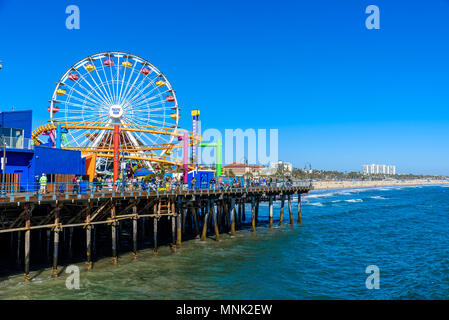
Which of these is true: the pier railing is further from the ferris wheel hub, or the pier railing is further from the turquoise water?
the ferris wheel hub

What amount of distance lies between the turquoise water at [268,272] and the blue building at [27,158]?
6.51m

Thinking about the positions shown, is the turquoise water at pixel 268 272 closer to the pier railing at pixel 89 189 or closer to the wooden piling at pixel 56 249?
the wooden piling at pixel 56 249

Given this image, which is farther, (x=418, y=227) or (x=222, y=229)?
(x=418, y=227)

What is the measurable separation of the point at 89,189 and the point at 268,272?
1188cm

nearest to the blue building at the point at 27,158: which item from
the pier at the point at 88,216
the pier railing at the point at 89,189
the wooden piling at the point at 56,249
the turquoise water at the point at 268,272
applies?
the pier railing at the point at 89,189

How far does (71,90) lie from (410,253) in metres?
38.0

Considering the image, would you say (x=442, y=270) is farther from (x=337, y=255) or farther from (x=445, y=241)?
(x=445, y=241)

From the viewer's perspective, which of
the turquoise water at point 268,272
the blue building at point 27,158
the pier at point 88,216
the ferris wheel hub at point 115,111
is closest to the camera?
the turquoise water at point 268,272

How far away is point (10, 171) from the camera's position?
2173 centimetres

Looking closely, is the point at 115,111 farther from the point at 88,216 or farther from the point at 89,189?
the point at 88,216

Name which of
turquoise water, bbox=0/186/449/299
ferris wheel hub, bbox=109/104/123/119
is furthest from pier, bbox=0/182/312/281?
ferris wheel hub, bbox=109/104/123/119

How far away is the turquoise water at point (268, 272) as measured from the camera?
17.2 metres

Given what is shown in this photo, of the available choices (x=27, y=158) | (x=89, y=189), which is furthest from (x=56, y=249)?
(x=27, y=158)
